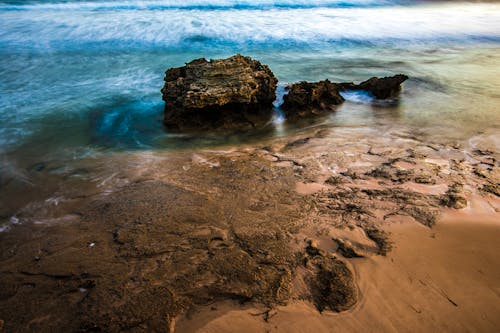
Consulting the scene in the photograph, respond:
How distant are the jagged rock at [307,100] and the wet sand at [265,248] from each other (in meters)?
2.05

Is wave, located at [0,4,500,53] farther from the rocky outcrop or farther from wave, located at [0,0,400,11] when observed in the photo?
the rocky outcrop

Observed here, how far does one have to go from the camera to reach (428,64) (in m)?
9.84

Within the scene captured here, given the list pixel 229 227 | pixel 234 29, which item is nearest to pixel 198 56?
pixel 234 29

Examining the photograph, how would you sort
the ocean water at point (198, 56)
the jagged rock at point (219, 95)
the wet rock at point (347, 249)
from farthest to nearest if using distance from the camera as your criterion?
the ocean water at point (198, 56) → the jagged rock at point (219, 95) → the wet rock at point (347, 249)

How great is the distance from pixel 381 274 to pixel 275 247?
0.88 meters

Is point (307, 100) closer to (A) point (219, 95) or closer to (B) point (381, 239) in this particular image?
(A) point (219, 95)

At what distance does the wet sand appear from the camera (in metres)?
2.22

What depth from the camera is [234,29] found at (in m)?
15.6

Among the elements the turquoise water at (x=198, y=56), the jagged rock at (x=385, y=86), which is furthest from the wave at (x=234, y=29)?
the jagged rock at (x=385, y=86)

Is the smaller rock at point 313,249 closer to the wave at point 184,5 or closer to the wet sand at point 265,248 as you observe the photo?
the wet sand at point 265,248

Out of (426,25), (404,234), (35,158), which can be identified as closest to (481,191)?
(404,234)

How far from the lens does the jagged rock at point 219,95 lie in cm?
555

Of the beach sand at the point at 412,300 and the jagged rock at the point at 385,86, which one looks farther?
the jagged rock at the point at 385,86

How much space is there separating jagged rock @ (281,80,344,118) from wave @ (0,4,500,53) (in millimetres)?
7264
